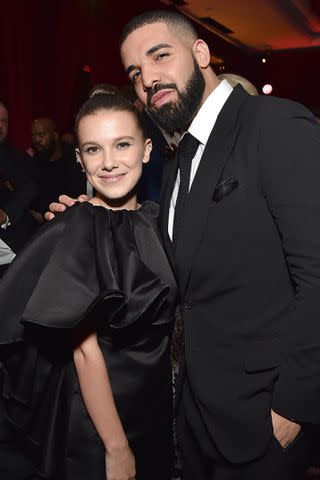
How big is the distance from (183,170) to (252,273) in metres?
0.41

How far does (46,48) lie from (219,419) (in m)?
4.71

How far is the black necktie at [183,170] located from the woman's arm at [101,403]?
0.41 metres

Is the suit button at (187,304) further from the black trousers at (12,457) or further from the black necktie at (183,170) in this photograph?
the black trousers at (12,457)

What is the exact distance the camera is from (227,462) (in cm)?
144

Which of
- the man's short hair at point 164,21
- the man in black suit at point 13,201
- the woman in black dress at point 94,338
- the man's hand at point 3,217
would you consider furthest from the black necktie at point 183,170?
the man's hand at point 3,217

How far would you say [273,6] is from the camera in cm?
856

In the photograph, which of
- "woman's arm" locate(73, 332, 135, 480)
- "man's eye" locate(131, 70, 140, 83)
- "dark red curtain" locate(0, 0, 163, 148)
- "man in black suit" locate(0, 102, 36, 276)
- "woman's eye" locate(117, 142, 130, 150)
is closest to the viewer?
"woman's arm" locate(73, 332, 135, 480)

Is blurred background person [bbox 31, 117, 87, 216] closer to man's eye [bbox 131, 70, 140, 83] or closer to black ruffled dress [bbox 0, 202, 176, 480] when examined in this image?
man's eye [bbox 131, 70, 140, 83]

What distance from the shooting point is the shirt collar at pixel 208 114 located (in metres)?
1.48

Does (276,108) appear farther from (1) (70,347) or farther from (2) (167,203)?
(1) (70,347)

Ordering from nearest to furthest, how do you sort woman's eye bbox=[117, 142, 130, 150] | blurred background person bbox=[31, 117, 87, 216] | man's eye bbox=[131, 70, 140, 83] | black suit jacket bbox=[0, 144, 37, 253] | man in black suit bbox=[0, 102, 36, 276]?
1. woman's eye bbox=[117, 142, 130, 150]
2. man's eye bbox=[131, 70, 140, 83]
3. man in black suit bbox=[0, 102, 36, 276]
4. black suit jacket bbox=[0, 144, 37, 253]
5. blurred background person bbox=[31, 117, 87, 216]

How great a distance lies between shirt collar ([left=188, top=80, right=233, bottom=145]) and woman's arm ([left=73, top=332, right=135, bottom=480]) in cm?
70

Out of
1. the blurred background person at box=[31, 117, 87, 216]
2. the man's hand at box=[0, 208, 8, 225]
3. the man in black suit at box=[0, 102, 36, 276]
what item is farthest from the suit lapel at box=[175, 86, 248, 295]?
the blurred background person at box=[31, 117, 87, 216]

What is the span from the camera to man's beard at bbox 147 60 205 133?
1523 mm
